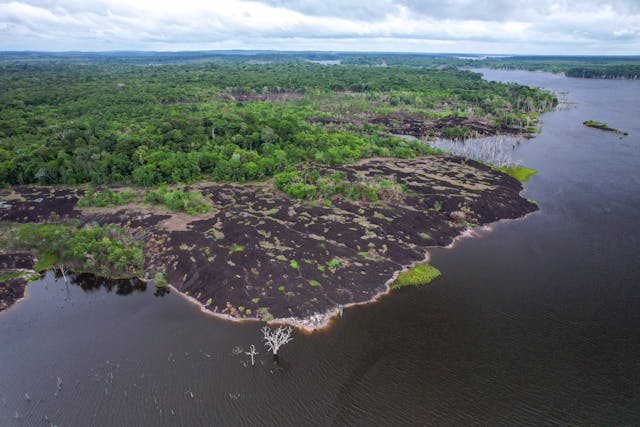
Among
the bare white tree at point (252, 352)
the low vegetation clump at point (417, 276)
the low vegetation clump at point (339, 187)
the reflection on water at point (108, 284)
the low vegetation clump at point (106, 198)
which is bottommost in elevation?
the reflection on water at point (108, 284)

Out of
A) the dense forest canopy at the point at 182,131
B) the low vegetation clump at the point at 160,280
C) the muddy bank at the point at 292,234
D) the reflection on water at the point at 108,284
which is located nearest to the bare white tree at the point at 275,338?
the muddy bank at the point at 292,234

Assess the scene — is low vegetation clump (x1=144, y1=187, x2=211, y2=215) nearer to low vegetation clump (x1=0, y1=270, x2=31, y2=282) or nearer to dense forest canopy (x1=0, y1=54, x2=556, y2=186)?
dense forest canopy (x1=0, y1=54, x2=556, y2=186)

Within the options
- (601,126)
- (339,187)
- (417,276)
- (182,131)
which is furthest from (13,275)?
(601,126)

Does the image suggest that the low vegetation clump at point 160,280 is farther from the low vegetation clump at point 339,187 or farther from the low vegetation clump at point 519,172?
the low vegetation clump at point 519,172

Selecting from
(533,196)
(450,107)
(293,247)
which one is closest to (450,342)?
(293,247)

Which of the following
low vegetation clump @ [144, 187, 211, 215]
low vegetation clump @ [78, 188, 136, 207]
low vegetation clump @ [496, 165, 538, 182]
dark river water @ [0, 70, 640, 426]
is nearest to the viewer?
dark river water @ [0, 70, 640, 426]

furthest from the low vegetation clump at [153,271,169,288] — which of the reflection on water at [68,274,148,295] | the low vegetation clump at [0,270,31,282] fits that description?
the low vegetation clump at [0,270,31,282]

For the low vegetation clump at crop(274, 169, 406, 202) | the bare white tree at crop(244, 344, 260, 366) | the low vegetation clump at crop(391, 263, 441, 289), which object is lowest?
the bare white tree at crop(244, 344, 260, 366)
